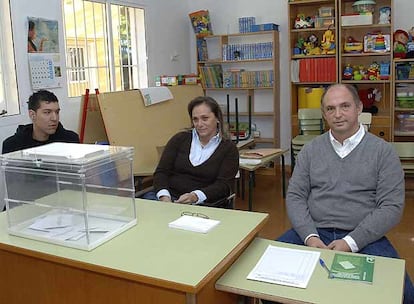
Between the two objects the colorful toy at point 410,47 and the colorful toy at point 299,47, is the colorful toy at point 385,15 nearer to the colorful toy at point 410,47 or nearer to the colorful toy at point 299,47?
the colorful toy at point 410,47

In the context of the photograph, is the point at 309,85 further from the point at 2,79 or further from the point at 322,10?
the point at 2,79

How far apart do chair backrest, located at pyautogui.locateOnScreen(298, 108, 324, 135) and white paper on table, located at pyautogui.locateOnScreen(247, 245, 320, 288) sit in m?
3.63

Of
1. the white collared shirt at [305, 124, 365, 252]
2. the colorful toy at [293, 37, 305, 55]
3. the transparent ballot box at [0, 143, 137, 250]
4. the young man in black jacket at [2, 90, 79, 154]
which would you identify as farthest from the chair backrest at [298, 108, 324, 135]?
the transparent ballot box at [0, 143, 137, 250]

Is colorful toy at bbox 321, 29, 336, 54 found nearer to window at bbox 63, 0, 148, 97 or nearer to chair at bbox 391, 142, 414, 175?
chair at bbox 391, 142, 414, 175

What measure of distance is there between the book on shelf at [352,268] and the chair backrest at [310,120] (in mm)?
3669

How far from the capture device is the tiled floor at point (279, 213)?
345 cm

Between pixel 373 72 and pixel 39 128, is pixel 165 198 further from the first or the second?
pixel 373 72

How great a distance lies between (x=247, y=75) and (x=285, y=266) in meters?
4.44

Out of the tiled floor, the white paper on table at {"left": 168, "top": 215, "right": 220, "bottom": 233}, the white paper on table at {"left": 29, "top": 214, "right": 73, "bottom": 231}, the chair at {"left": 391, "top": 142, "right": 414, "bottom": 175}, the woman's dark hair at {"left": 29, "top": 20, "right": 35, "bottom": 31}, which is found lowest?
the tiled floor

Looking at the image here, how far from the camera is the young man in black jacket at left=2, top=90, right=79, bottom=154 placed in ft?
10.0

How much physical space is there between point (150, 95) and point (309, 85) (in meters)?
2.06

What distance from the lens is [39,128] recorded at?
3.09 meters

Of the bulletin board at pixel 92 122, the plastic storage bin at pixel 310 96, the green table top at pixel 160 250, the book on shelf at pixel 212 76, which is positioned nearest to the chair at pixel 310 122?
the plastic storage bin at pixel 310 96

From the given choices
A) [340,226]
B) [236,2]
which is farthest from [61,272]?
[236,2]
